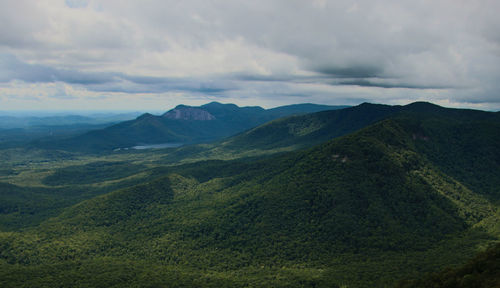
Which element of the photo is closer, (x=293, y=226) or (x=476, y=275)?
(x=476, y=275)

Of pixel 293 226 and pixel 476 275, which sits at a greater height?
pixel 476 275

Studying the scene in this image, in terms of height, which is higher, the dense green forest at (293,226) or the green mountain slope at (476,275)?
the green mountain slope at (476,275)

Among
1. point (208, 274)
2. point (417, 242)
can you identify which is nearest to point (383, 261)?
point (417, 242)

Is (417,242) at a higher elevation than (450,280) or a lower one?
lower

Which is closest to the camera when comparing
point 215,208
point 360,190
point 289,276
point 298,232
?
point 289,276

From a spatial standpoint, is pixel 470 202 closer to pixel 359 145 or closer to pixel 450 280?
pixel 359 145

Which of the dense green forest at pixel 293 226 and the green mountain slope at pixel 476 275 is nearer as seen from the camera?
the green mountain slope at pixel 476 275

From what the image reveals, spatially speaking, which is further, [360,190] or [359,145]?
[359,145]

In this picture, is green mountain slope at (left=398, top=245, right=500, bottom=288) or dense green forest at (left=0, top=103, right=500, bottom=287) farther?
dense green forest at (left=0, top=103, right=500, bottom=287)
